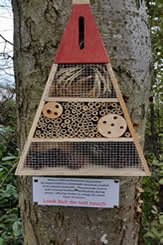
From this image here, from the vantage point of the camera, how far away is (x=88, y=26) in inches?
27.6

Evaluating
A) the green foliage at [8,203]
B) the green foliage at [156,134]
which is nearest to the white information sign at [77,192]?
the green foliage at [8,203]

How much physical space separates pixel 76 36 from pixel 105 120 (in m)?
0.31

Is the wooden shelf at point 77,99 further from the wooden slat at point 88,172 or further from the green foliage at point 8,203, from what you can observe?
the green foliage at point 8,203

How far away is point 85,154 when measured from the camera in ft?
2.38

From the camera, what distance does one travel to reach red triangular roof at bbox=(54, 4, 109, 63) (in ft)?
2.26

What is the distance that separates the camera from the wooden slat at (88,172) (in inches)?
26.9

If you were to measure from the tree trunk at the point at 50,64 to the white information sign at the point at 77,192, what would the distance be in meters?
0.03

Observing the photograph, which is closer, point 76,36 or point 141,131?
point 76,36

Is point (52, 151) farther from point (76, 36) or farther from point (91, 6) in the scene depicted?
point (91, 6)

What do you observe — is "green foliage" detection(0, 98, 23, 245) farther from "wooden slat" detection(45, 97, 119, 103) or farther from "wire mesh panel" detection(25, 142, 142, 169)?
"wooden slat" detection(45, 97, 119, 103)

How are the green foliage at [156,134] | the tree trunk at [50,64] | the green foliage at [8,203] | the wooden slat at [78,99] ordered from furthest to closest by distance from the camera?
the green foliage at [8,203], the green foliage at [156,134], the tree trunk at [50,64], the wooden slat at [78,99]

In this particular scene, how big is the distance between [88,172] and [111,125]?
6.9 inches

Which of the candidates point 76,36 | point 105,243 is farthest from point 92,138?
point 105,243

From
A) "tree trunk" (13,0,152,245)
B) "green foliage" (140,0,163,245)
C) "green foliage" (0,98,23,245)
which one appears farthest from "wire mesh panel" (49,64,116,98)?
"green foliage" (140,0,163,245)
